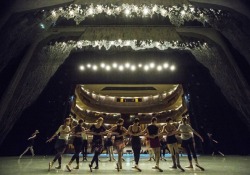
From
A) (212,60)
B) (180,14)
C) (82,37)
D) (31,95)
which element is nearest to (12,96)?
(31,95)

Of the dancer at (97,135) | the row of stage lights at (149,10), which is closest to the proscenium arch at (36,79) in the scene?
the row of stage lights at (149,10)

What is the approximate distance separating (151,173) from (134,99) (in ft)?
70.6

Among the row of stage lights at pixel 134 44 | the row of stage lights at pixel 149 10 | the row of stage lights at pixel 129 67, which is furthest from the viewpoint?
the row of stage lights at pixel 129 67

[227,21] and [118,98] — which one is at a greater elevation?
[118,98]

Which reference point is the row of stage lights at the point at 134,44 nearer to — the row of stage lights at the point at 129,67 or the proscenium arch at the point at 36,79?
the proscenium arch at the point at 36,79

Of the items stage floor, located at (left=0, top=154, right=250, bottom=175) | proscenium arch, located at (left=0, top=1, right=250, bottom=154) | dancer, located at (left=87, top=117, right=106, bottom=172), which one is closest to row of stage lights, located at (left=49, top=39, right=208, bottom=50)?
proscenium arch, located at (left=0, top=1, right=250, bottom=154)

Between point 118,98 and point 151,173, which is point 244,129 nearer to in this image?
point 151,173

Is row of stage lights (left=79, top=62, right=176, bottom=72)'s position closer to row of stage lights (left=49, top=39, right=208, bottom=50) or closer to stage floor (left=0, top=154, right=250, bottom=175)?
row of stage lights (left=49, top=39, right=208, bottom=50)

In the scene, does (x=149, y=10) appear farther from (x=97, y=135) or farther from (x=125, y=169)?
(x=125, y=169)

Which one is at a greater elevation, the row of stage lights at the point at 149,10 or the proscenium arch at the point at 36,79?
the row of stage lights at the point at 149,10

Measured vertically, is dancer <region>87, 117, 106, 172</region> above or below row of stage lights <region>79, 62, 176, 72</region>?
below

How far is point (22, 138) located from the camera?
48.1 feet

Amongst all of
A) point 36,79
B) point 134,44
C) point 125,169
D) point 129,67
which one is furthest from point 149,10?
point 129,67

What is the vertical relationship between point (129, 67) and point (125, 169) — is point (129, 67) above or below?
above
